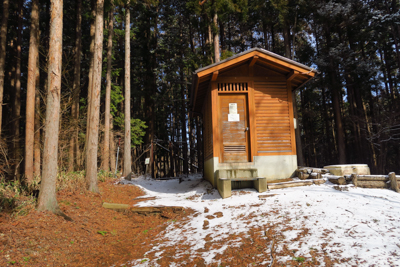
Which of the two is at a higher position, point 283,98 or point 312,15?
point 312,15

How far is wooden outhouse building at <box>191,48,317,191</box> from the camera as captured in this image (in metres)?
9.51

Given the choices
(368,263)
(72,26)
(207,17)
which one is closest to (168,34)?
(207,17)

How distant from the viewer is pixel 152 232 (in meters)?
6.57

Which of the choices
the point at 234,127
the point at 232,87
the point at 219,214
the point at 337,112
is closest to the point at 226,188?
the point at 219,214

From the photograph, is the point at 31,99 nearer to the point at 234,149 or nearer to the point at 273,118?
the point at 234,149

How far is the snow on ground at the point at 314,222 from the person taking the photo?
3.81m

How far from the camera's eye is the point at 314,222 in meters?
4.97

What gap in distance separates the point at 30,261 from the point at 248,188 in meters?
6.38

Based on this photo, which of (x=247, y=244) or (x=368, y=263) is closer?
(x=368, y=263)

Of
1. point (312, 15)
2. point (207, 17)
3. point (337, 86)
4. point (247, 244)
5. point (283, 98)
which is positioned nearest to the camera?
point (247, 244)

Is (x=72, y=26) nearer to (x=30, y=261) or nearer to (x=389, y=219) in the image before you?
(x=30, y=261)

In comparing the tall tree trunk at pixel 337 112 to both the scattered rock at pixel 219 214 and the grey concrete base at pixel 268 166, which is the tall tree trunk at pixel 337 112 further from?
the scattered rock at pixel 219 214

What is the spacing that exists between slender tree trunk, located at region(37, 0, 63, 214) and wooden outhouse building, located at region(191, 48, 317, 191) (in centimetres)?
454

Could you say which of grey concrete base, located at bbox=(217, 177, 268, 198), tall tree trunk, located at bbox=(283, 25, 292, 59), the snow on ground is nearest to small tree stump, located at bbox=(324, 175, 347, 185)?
the snow on ground
